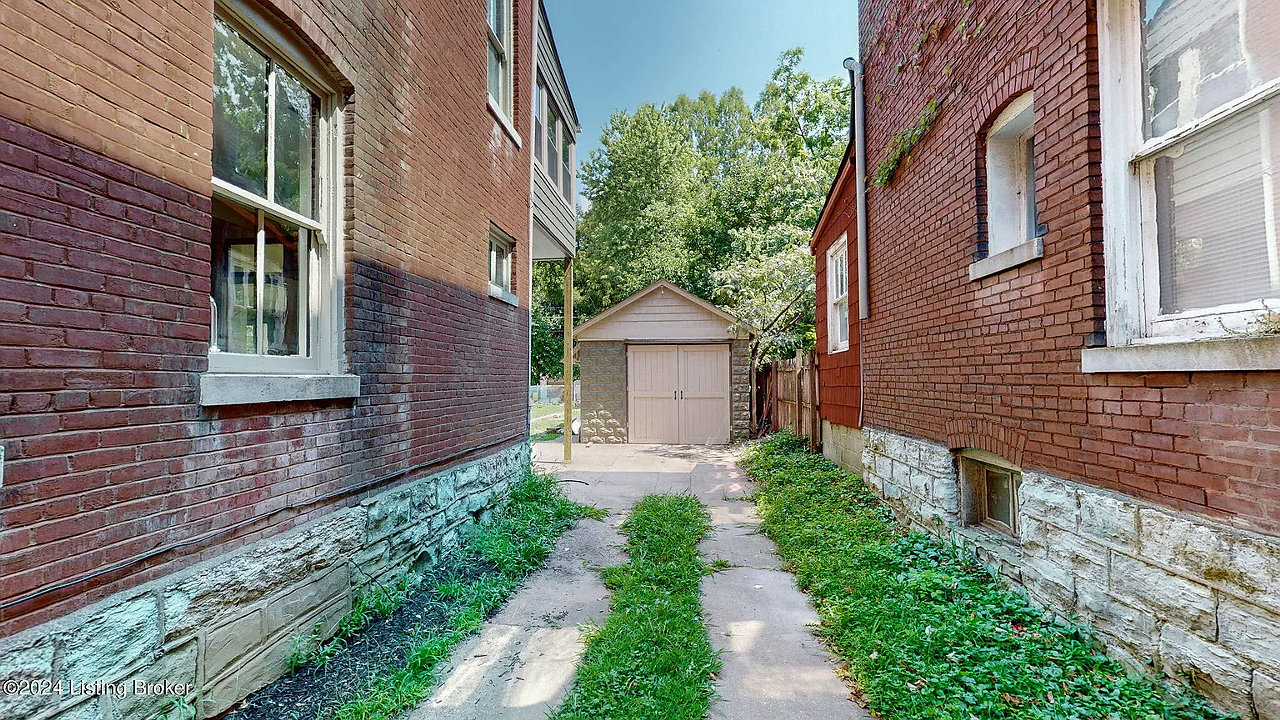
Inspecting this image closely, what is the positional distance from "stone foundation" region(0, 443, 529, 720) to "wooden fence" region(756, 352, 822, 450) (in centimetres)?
673

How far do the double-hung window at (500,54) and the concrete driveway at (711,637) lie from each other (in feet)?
16.2

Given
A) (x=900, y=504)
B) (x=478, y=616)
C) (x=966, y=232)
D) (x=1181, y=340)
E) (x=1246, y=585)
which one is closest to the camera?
(x=1246, y=585)

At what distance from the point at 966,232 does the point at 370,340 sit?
4261 mm

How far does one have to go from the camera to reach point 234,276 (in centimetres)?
292

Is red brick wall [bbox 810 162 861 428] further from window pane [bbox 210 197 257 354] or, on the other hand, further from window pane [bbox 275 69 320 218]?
window pane [bbox 210 197 257 354]

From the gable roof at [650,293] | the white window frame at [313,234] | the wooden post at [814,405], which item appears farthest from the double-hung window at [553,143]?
the wooden post at [814,405]

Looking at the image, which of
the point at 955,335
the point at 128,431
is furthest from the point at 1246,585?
the point at 128,431

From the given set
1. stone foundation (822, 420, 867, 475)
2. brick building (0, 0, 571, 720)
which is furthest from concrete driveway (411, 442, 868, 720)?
stone foundation (822, 420, 867, 475)

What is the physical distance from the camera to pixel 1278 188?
2.23 meters

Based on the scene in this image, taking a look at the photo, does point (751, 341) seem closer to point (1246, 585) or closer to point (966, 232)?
point (966, 232)

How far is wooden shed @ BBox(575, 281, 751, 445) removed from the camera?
1235 cm

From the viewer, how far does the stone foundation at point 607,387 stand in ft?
41.3

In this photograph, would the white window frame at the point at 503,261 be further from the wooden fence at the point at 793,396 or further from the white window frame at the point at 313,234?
the wooden fence at the point at 793,396

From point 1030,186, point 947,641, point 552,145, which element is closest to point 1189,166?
point 1030,186
